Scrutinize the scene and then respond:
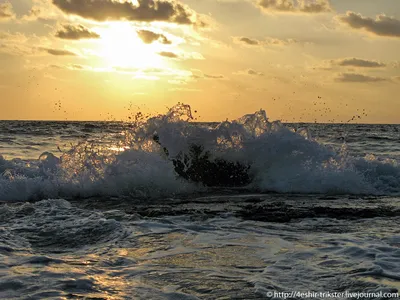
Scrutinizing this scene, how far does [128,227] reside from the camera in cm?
660

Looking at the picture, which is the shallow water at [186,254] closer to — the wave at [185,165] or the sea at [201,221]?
the sea at [201,221]

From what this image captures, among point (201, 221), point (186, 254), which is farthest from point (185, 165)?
point (186, 254)

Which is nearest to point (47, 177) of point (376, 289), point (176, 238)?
point (176, 238)

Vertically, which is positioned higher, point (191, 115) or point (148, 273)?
point (191, 115)

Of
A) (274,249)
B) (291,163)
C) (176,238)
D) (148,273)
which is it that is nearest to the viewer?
(148,273)

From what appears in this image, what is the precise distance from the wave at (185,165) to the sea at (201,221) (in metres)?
0.03

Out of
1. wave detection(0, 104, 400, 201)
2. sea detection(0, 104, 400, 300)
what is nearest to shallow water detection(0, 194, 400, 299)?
Result: sea detection(0, 104, 400, 300)

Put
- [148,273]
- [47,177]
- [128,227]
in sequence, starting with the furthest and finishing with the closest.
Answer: [47,177] → [128,227] → [148,273]

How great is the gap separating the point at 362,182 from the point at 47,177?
7.73 meters

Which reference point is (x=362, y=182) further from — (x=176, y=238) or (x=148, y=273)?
(x=148, y=273)

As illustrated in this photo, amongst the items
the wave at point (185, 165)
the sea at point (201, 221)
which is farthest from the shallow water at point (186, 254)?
the wave at point (185, 165)

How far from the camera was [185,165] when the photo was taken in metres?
12.4

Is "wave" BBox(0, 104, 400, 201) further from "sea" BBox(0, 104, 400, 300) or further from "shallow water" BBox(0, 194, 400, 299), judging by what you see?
"shallow water" BBox(0, 194, 400, 299)

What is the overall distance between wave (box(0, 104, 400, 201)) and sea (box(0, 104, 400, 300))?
0.11 ft
